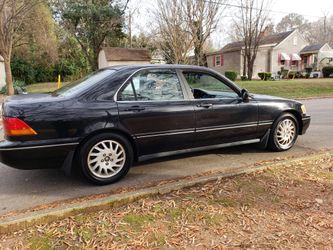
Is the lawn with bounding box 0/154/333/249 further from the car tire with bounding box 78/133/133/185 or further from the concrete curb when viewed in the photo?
the car tire with bounding box 78/133/133/185

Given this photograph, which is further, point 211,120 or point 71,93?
point 211,120

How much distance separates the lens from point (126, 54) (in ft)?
98.3

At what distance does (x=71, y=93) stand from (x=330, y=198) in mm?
3318

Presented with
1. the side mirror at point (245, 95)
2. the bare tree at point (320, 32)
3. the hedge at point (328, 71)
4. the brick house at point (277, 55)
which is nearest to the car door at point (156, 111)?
the side mirror at point (245, 95)

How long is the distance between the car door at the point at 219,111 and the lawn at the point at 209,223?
3.46ft

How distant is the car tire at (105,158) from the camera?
145 inches

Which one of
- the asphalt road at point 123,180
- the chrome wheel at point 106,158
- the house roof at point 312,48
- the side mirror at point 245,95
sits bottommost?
the asphalt road at point 123,180

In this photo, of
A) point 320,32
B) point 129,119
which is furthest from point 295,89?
point 320,32

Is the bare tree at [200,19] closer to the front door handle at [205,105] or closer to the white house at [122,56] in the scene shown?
the white house at [122,56]

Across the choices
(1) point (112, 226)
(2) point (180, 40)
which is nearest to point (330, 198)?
(1) point (112, 226)

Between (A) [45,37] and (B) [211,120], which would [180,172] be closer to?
(B) [211,120]

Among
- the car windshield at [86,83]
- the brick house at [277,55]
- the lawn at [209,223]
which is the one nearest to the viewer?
the lawn at [209,223]

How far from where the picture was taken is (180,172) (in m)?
4.25

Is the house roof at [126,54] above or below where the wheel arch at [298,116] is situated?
above
